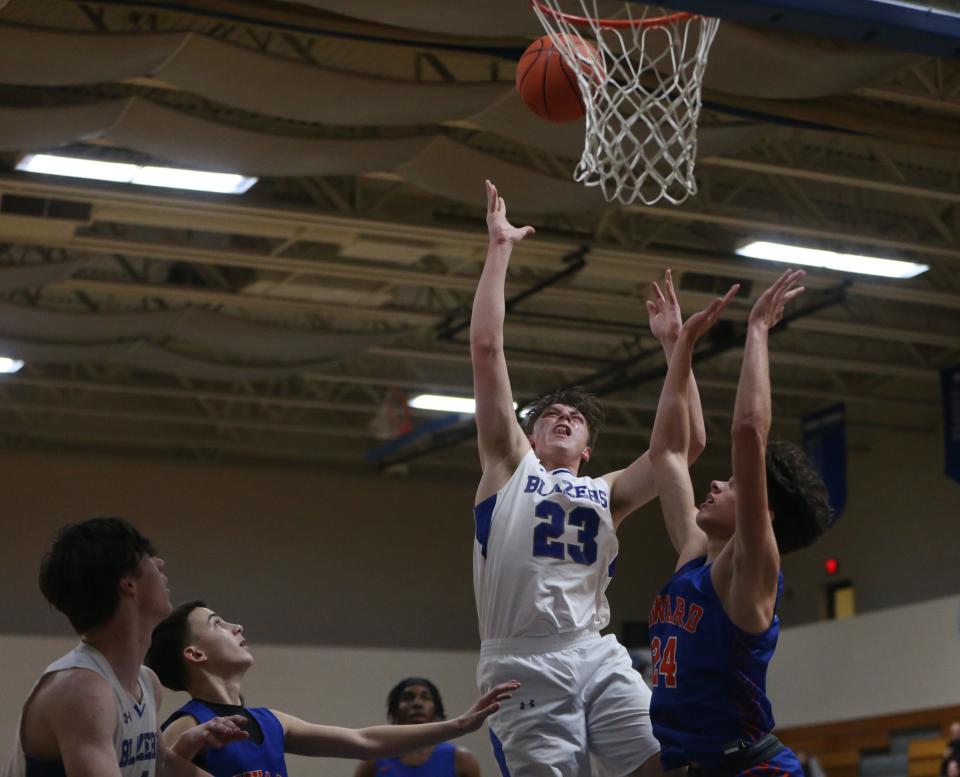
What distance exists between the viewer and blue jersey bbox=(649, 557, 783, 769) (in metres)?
4.05

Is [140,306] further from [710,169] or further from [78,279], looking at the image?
[710,169]

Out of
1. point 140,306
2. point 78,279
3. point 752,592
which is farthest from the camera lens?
point 140,306

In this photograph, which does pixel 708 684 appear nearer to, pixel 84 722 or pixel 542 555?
pixel 542 555

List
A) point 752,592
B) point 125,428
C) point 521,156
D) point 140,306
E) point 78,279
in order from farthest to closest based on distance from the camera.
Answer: point 125,428, point 140,306, point 78,279, point 521,156, point 752,592

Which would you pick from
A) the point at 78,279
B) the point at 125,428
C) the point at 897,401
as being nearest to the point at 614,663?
the point at 78,279

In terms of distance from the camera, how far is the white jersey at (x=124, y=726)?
3279 mm

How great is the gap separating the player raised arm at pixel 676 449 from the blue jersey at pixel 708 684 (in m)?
0.46

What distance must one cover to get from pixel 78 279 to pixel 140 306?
2.14 m

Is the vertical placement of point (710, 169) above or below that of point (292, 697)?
above

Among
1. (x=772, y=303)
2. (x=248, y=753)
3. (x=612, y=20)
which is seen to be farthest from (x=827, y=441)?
(x=248, y=753)

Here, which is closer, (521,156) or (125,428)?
(521,156)

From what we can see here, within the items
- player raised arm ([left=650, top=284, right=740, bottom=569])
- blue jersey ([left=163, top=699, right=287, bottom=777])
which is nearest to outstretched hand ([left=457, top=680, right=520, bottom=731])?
blue jersey ([left=163, top=699, right=287, bottom=777])

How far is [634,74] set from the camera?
8188 mm

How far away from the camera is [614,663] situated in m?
4.75
